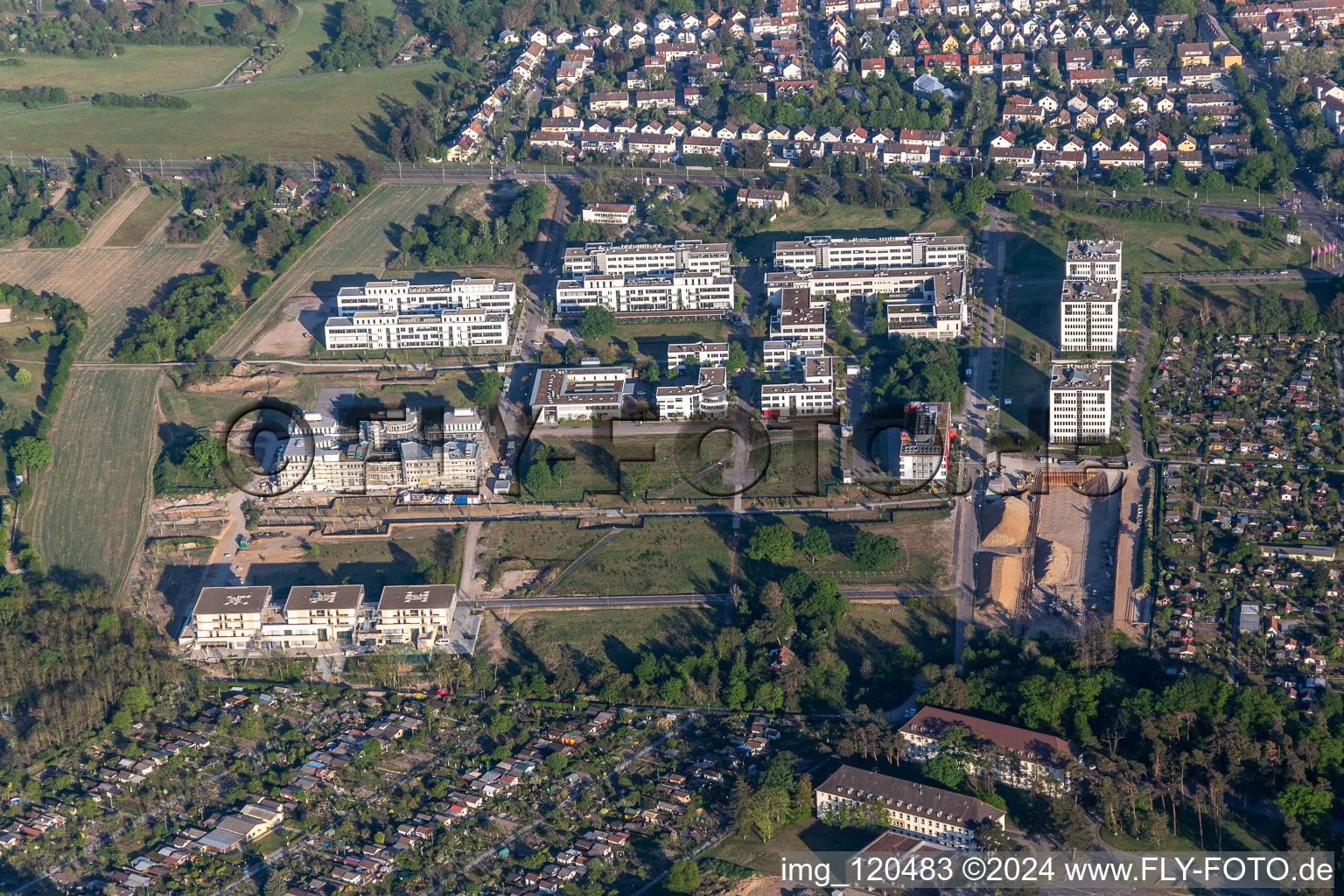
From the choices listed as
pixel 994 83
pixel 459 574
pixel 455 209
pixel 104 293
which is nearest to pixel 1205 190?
pixel 994 83

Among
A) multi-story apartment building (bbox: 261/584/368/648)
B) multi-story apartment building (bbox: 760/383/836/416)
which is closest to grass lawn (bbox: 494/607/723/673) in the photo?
multi-story apartment building (bbox: 261/584/368/648)

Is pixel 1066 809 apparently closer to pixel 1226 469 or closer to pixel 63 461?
pixel 1226 469

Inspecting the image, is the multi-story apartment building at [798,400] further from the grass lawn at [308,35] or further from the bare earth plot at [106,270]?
the grass lawn at [308,35]

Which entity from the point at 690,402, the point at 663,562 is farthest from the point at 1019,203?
the point at 663,562

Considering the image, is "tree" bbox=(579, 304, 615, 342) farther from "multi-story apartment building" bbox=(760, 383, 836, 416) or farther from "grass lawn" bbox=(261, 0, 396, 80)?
"grass lawn" bbox=(261, 0, 396, 80)

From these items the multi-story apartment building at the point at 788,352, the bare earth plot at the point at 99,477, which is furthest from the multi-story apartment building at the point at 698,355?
the bare earth plot at the point at 99,477
